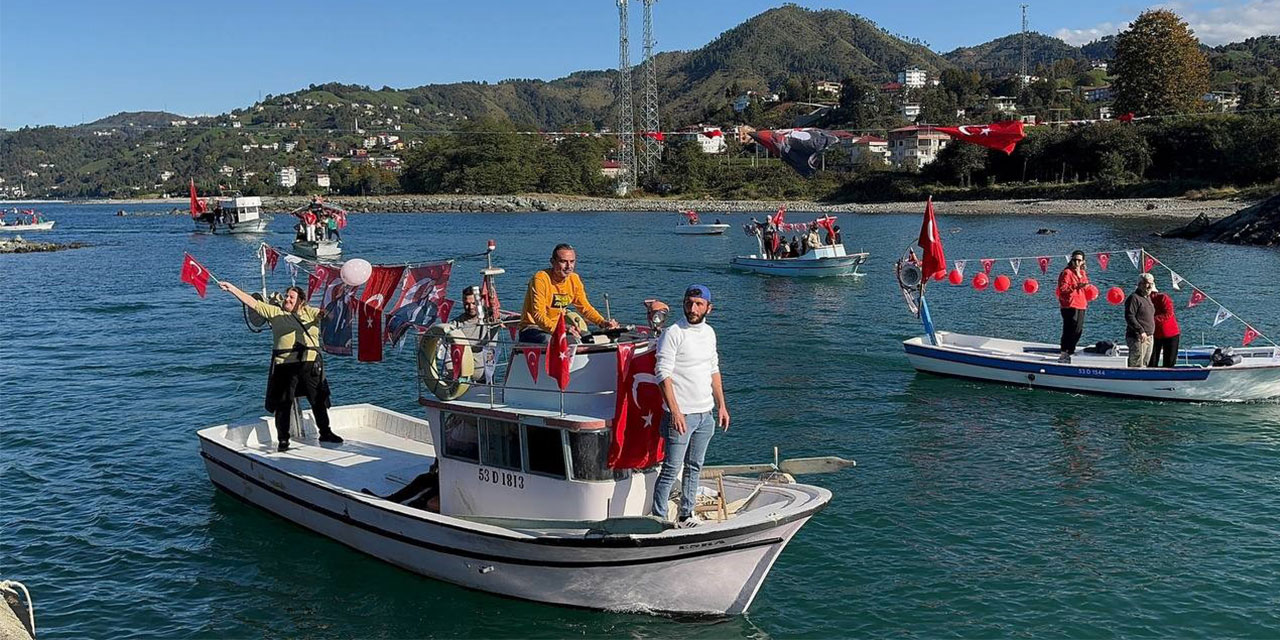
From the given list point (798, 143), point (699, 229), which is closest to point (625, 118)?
point (699, 229)

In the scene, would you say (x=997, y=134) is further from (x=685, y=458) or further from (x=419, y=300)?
(x=685, y=458)

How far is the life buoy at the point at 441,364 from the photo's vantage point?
36.4ft

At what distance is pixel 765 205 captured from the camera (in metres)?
120

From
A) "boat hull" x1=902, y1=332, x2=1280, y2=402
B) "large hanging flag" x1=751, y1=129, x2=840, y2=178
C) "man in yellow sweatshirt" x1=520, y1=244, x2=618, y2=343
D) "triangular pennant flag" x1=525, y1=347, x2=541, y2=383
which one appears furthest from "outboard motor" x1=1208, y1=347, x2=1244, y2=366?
"triangular pennant flag" x1=525, y1=347, x2=541, y2=383

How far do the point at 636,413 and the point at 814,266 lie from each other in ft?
114

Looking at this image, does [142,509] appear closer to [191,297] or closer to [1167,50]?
[191,297]

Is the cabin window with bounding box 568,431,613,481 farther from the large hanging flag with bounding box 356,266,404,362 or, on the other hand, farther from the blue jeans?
the large hanging flag with bounding box 356,266,404,362

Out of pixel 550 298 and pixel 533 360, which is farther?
pixel 550 298

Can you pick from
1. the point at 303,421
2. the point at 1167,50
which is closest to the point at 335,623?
the point at 303,421

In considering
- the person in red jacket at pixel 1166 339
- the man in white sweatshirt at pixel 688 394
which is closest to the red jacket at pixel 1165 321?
the person in red jacket at pixel 1166 339

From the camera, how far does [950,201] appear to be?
106 meters

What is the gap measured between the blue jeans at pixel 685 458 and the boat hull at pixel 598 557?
41 cm

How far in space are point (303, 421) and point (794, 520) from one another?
28.0ft

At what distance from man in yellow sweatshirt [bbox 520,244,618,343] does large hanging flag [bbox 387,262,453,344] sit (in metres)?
2.06
